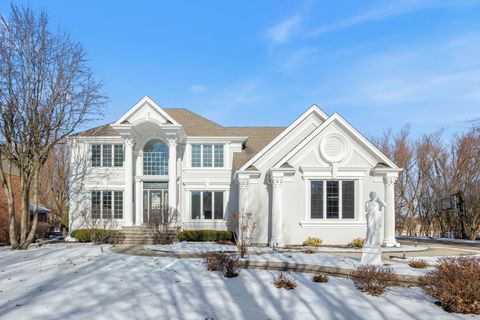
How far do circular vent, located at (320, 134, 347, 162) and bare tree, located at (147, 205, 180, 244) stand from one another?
785 centimetres

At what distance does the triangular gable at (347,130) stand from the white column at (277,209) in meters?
0.71

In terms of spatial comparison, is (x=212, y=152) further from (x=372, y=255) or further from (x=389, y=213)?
(x=372, y=255)

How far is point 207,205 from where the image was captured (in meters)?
23.7

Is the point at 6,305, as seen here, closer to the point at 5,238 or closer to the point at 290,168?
the point at 290,168

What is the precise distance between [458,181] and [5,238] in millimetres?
A: 36905

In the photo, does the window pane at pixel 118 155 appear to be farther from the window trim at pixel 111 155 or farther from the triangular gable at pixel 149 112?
the triangular gable at pixel 149 112

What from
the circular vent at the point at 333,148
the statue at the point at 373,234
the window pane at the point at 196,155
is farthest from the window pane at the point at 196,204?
the statue at the point at 373,234

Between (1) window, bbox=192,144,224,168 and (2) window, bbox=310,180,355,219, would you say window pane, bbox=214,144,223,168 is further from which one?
(2) window, bbox=310,180,355,219

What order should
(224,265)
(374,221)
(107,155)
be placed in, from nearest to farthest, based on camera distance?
(224,265), (374,221), (107,155)

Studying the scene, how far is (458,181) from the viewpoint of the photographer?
38906 millimetres

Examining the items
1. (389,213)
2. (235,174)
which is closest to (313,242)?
(389,213)

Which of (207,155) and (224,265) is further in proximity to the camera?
(207,155)

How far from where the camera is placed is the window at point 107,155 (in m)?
23.8

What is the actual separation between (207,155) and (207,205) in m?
2.86
